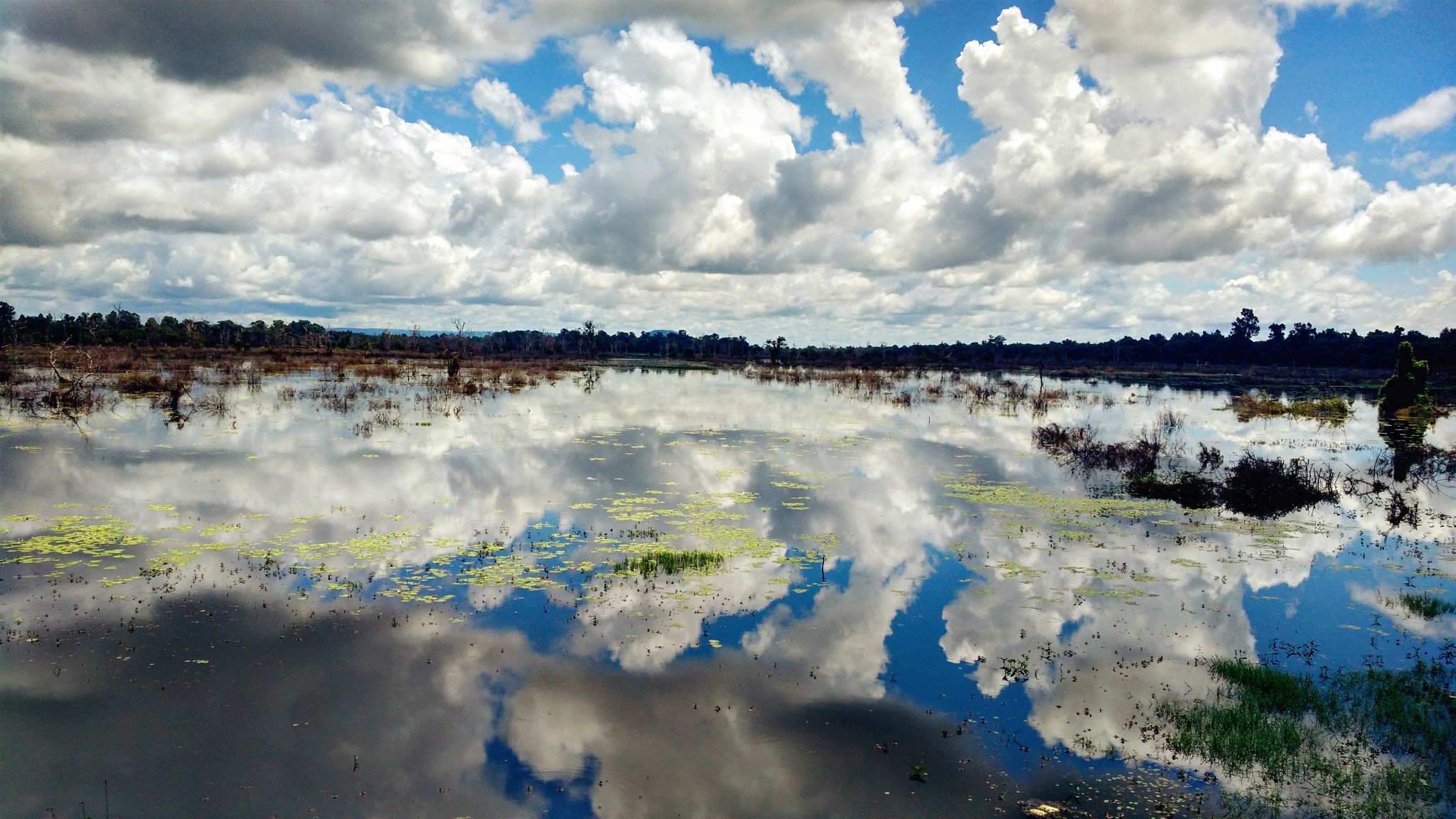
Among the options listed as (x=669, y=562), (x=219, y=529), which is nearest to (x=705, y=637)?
(x=669, y=562)

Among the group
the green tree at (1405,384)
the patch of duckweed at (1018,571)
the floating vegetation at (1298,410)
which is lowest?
the patch of duckweed at (1018,571)

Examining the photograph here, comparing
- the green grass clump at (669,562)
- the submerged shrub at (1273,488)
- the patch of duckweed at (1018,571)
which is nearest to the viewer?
the green grass clump at (669,562)

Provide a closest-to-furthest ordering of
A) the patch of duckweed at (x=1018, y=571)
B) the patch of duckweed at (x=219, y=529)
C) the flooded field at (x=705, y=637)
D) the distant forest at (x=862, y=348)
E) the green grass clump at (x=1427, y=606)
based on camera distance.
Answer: the flooded field at (x=705, y=637), the green grass clump at (x=1427, y=606), the patch of duckweed at (x=1018, y=571), the patch of duckweed at (x=219, y=529), the distant forest at (x=862, y=348)

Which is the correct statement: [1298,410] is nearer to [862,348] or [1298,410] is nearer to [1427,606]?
[1427,606]

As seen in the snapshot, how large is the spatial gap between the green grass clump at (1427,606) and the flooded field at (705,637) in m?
0.09

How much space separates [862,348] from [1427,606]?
526 feet

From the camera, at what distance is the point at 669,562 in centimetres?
1641

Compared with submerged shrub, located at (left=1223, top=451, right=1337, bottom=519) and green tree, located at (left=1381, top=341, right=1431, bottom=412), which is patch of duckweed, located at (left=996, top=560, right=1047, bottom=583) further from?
green tree, located at (left=1381, top=341, right=1431, bottom=412)

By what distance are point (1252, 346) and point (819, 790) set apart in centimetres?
17505

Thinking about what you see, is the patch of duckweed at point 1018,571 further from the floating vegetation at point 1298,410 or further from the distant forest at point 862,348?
the distant forest at point 862,348

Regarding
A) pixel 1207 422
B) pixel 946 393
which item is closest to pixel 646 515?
pixel 1207 422

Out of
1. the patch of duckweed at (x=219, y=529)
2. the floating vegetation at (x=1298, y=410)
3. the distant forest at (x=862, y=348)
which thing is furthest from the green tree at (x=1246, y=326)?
the patch of duckweed at (x=219, y=529)

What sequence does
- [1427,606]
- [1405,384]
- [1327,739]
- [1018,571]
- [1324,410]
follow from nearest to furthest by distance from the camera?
[1327,739], [1427,606], [1018,571], [1405,384], [1324,410]

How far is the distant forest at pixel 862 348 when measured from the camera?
115625mm
